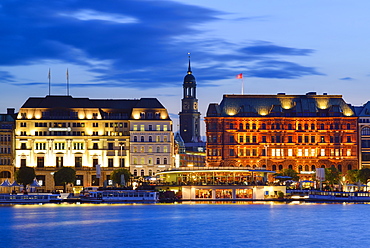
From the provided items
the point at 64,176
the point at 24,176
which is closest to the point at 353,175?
the point at 64,176

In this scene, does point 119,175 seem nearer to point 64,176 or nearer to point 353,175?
point 64,176

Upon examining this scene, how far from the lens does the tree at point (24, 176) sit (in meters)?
192

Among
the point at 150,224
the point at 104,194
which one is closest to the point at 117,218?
the point at 150,224

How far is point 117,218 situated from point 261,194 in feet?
167

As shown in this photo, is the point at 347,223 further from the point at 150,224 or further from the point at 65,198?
the point at 65,198

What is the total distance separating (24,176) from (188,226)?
75155mm

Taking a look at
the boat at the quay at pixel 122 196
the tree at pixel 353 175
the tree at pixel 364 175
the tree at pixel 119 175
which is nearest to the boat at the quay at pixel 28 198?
the boat at the quay at pixel 122 196

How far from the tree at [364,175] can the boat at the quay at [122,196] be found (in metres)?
43.3

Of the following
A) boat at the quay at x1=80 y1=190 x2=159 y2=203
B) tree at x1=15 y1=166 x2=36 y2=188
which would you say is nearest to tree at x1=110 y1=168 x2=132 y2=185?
boat at the quay at x1=80 y1=190 x2=159 y2=203

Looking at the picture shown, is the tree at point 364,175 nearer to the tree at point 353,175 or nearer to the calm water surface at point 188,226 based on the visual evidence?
the tree at point 353,175

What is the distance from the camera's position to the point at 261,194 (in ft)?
595

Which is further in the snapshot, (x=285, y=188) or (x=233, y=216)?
(x=285, y=188)

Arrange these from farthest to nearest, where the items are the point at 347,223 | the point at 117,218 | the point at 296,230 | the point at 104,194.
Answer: the point at 104,194
the point at 117,218
the point at 347,223
the point at 296,230

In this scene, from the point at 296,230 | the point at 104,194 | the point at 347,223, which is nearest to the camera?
the point at 296,230
